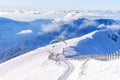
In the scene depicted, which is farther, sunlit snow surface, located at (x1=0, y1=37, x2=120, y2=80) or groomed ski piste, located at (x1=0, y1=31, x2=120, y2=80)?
groomed ski piste, located at (x1=0, y1=31, x2=120, y2=80)

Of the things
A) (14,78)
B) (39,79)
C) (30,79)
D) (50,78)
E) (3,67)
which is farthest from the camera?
(3,67)

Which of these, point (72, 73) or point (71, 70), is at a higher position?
point (72, 73)

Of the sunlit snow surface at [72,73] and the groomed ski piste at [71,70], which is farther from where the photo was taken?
the groomed ski piste at [71,70]

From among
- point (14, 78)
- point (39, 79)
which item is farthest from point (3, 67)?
point (39, 79)

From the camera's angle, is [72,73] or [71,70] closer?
[72,73]

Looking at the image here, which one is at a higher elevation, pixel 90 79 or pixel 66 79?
pixel 90 79

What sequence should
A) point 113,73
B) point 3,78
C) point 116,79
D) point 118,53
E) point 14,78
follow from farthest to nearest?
point 3,78 < point 14,78 < point 118,53 < point 113,73 < point 116,79

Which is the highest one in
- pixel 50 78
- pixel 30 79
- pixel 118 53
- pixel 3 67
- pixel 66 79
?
pixel 118 53

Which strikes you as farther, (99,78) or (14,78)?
(14,78)

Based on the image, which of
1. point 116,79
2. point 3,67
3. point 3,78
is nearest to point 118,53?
point 116,79

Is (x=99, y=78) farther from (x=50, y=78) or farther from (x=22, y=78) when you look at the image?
(x=22, y=78)
